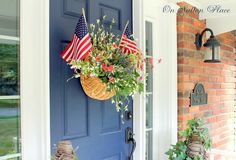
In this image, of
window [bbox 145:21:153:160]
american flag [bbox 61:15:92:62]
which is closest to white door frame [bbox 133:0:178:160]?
window [bbox 145:21:153:160]

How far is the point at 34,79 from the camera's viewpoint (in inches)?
74.2

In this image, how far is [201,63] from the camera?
3402 mm

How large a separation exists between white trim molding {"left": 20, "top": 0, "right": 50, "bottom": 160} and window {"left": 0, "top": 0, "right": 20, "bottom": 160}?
0.10ft

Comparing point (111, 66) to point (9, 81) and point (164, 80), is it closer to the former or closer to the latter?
point (9, 81)

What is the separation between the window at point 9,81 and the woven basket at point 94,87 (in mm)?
421

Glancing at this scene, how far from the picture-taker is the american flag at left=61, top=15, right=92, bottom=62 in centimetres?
185

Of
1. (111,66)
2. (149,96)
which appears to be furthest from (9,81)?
(149,96)

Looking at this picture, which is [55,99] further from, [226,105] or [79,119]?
[226,105]

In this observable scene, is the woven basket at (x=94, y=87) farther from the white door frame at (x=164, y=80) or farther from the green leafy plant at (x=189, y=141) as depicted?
the white door frame at (x=164, y=80)

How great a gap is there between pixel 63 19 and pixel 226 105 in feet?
9.36

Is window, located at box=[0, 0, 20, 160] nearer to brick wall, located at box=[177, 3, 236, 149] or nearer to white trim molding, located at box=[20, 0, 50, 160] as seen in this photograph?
white trim molding, located at box=[20, 0, 50, 160]

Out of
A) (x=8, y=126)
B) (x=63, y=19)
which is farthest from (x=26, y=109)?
(x=63, y=19)

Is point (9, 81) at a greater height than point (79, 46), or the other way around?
point (79, 46)

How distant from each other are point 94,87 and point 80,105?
0.76 feet
